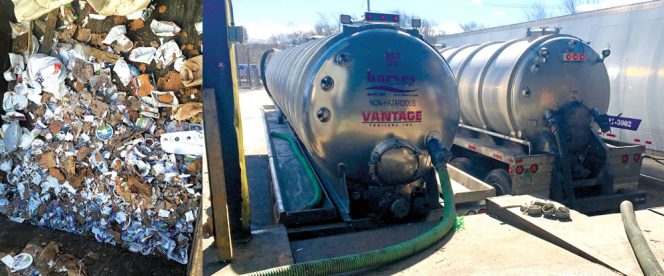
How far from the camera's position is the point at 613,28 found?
25.5 feet

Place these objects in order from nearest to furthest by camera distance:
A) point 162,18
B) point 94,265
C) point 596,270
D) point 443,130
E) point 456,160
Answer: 1. point 596,270
2. point 162,18
3. point 94,265
4. point 443,130
5. point 456,160

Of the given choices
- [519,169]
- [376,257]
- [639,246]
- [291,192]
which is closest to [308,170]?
[291,192]

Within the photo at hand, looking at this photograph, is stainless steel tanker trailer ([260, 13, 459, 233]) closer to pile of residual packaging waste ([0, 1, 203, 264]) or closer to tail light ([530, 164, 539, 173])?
pile of residual packaging waste ([0, 1, 203, 264])

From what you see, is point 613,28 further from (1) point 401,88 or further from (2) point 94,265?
(2) point 94,265

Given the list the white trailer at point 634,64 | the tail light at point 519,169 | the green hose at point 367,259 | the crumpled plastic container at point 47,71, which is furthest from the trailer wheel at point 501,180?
the crumpled plastic container at point 47,71

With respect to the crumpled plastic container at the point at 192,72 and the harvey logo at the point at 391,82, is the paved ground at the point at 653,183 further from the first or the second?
the crumpled plastic container at the point at 192,72

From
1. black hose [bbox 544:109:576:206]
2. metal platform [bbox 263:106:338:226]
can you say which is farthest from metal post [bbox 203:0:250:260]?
black hose [bbox 544:109:576:206]

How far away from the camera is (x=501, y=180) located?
5.04 m

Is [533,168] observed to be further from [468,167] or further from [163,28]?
[163,28]

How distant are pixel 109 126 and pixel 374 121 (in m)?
1.78

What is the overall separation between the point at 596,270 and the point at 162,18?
273 cm

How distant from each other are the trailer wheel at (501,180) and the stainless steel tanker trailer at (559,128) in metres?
0.01

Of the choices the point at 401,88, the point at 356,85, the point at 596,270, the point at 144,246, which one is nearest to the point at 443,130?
the point at 401,88

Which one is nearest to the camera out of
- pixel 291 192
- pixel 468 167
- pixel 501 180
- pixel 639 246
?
pixel 639 246
